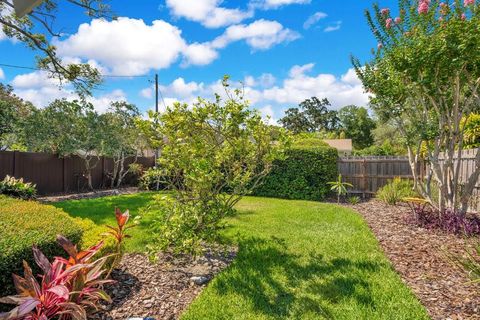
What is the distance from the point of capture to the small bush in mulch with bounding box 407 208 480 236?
16.3 feet

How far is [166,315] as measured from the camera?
2828mm

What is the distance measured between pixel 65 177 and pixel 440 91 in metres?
12.6

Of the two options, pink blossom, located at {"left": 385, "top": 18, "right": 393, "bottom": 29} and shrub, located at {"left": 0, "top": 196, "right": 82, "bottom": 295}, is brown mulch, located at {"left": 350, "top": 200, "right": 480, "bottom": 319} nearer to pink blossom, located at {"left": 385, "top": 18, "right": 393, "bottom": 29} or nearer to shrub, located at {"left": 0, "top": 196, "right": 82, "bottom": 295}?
shrub, located at {"left": 0, "top": 196, "right": 82, "bottom": 295}

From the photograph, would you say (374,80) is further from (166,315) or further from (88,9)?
(88,9)

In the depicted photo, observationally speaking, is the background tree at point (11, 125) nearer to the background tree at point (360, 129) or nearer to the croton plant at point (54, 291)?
the croton plant at point (54, 291)

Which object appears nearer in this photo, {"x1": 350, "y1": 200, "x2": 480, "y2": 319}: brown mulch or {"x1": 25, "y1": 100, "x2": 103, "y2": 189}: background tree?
{"x1": 350, "y1": 200, "x2": 480, "y2": 319}: brown mulch

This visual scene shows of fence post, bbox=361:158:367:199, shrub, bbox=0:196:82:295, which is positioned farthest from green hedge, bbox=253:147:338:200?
shrub, bbox=0:196:82:295

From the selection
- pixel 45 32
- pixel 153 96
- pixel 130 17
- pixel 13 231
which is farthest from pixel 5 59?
pixel 13 231

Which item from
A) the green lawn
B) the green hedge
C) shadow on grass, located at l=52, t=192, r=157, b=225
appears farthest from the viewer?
the green hedge

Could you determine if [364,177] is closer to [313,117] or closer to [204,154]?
[204,154]

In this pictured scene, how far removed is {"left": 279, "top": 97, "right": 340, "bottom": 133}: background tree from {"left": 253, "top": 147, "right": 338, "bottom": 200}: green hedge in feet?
130

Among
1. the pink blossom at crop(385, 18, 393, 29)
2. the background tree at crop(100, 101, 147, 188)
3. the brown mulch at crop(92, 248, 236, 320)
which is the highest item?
→ the pink blossom at crop(385, 18, 393, 29)

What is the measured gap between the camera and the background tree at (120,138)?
12.4 metres

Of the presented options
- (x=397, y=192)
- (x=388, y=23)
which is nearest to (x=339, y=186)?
(x=397, y=192)
